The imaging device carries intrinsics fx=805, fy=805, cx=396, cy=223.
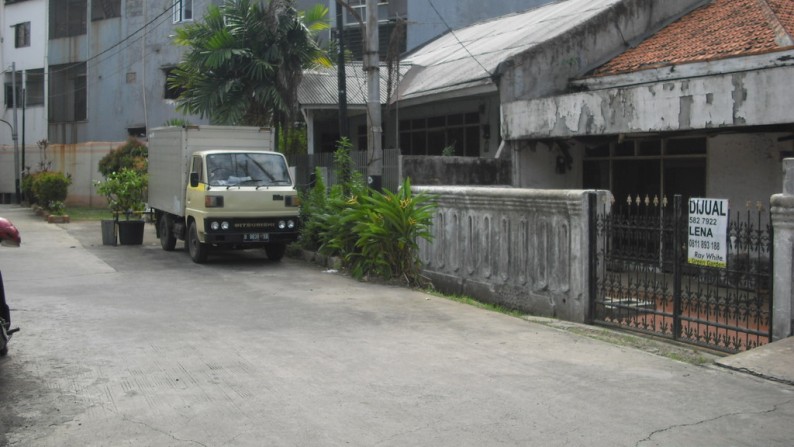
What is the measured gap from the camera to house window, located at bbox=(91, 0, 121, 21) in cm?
3466

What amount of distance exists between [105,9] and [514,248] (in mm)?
29509

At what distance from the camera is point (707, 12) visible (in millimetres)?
16828

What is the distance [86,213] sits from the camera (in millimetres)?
30172

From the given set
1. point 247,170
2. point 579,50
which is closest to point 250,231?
point 247,170

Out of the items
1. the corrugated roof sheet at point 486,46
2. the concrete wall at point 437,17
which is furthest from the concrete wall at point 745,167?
the concrete wall at point 437,17

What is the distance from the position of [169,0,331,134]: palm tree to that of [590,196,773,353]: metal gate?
11.8 meters

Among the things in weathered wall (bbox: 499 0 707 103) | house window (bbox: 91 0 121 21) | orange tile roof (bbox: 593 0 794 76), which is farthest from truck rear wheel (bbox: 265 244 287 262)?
house window (bbox: 91 0 121 21)

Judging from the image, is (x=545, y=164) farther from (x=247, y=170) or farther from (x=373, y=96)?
(x=247, y=170)

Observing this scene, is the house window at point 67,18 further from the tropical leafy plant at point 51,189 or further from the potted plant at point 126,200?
the potted plant at point 126,200

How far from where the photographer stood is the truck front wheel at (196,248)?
1575 centimetres

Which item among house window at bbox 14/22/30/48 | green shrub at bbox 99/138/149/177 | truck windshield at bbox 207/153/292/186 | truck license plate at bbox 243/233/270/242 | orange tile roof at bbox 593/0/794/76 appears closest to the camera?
orange tile roof at bbox 593/0/794/76

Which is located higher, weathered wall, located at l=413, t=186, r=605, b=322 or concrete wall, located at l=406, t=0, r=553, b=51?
concrete wall, located at l=406, t=0, r=553, b=51

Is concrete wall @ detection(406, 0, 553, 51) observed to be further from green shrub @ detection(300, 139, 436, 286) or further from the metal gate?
the metal gate

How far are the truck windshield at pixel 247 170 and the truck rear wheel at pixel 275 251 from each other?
1.33 m
